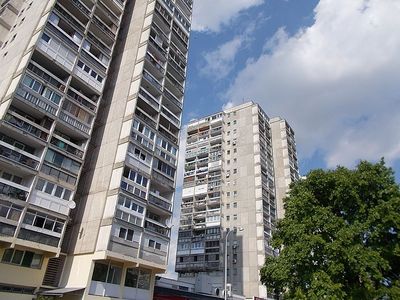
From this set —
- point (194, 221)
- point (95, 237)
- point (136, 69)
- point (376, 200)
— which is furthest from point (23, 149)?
point (194, 221)

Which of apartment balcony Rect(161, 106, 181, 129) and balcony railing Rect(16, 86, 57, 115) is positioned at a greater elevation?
apartment balcony Rect(161, 106, 181, 129)

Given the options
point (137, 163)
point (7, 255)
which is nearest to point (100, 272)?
point (7, 255)

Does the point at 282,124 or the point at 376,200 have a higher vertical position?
the point at 282,124

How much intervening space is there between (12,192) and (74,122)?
9.29 m

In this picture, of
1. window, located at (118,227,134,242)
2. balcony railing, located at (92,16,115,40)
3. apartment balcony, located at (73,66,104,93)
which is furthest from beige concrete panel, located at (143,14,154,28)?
window, located at (118,227,134,242)

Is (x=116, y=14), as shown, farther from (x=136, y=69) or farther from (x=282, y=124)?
(x=282, y=124)

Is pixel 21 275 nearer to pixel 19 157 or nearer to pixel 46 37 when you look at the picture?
pixel 19 157

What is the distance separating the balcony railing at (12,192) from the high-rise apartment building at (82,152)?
0.08m

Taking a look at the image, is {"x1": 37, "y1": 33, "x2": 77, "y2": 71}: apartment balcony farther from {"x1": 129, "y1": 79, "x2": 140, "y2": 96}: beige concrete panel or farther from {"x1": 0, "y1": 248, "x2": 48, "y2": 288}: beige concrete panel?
{"x1": 0, "y1": 248, "x2": 48, "y2": 288}: beige concrete panel

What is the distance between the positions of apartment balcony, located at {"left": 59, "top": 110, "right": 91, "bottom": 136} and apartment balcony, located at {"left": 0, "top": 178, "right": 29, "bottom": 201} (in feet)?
25.6

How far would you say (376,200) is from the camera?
24125 mm

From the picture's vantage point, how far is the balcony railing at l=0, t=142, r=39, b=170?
2629cm

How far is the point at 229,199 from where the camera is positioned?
226ft

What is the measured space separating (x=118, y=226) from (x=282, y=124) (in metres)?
64.9
